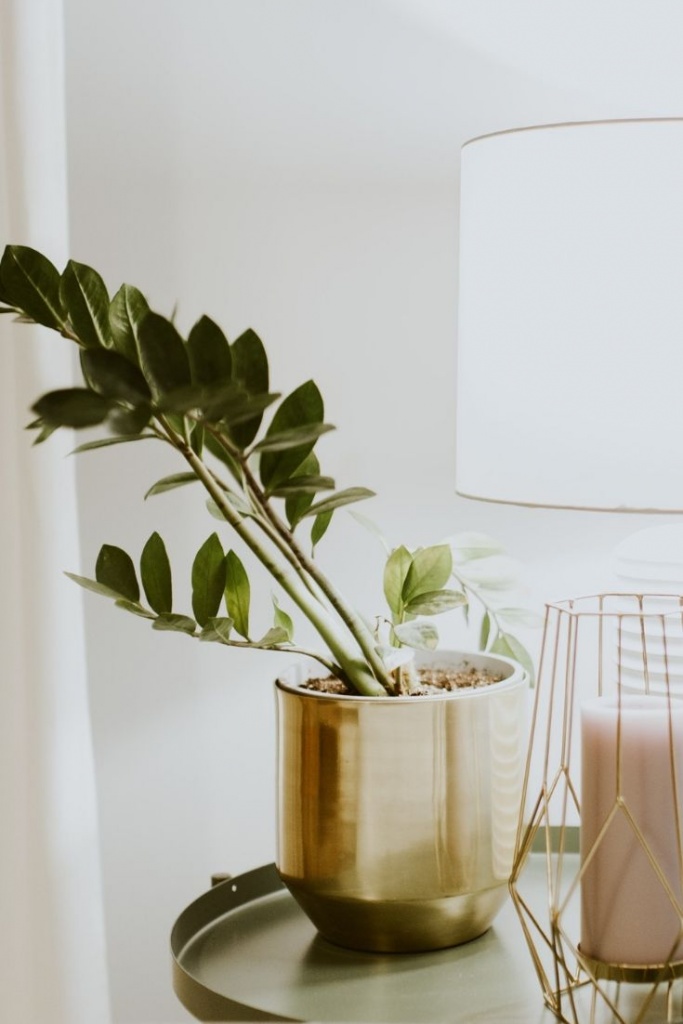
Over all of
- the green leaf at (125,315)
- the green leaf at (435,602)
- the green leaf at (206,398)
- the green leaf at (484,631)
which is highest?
the green leaf at (125,315)

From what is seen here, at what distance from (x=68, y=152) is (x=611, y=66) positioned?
52 centimetres

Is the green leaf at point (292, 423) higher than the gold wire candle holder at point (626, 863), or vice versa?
the green leaf at point (292, 423)

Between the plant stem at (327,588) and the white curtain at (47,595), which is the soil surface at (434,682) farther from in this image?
the white curtain at (47,595)

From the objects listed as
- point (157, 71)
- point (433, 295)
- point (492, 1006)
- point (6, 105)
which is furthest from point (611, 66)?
point (492, 1006)

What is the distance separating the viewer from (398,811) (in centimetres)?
84

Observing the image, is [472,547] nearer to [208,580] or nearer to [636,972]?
[208,580]

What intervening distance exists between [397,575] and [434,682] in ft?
0.31

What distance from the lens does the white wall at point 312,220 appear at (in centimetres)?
116

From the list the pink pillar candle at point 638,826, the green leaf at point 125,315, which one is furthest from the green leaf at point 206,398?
the pink pillar candle at point 638,826

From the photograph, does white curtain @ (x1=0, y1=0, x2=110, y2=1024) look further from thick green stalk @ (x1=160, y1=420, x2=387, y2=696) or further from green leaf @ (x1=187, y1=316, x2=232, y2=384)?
green leaf @ (x1=187, y1=316, x2=232, y2=384)

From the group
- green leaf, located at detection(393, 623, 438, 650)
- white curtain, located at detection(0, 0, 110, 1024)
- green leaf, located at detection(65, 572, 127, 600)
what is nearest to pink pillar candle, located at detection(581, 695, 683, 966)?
green leaf, located at detection(393, 623, 438, 650)

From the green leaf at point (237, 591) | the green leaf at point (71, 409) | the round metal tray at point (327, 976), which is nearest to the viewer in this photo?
the green leaf at point (71, 409)

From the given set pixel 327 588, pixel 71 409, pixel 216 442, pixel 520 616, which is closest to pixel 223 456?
pixel 216 442

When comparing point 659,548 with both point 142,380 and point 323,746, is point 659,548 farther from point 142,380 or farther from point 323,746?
point 142,380
